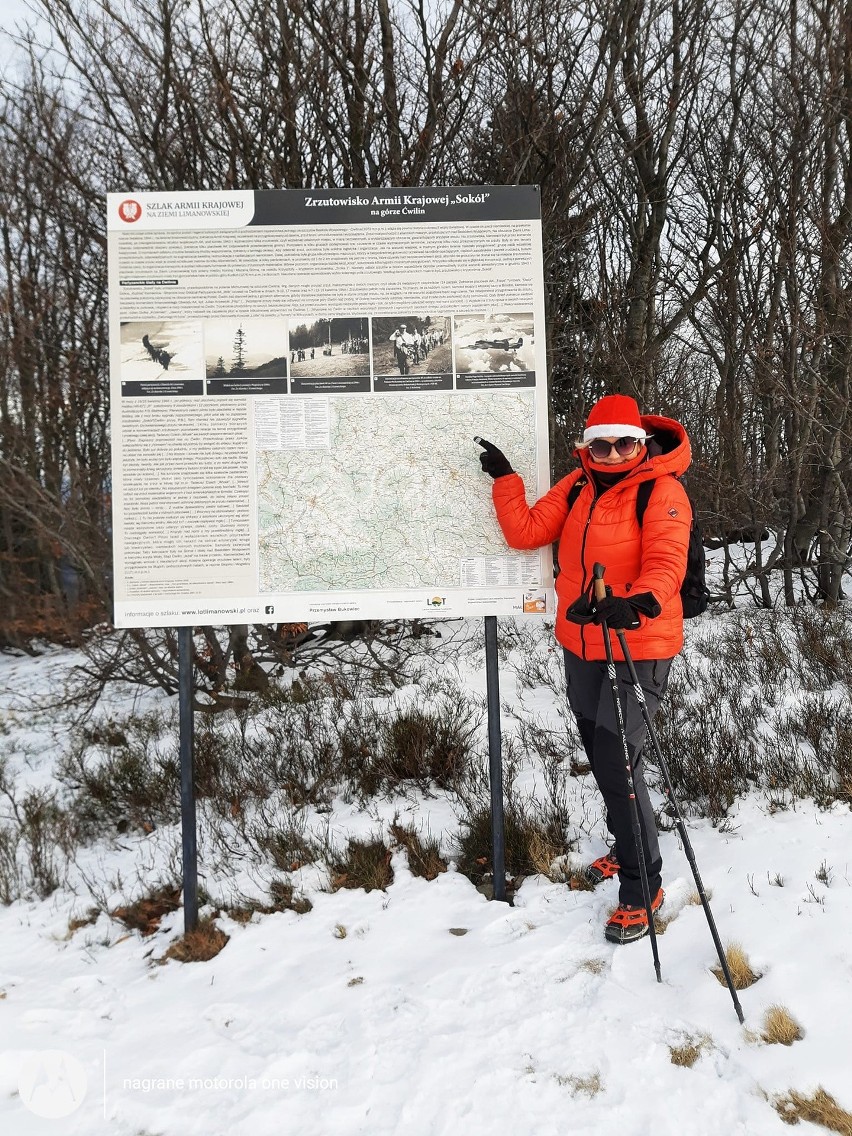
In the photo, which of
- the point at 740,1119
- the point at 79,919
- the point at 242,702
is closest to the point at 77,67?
the point at 242,702

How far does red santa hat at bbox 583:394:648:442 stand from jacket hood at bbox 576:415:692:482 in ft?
0.37

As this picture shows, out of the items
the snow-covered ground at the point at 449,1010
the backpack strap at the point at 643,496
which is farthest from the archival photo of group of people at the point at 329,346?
the snow-covered ground at the point at 449,1010

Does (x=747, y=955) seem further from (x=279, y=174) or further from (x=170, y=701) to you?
(x=279, y=174)

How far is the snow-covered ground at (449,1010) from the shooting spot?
2.02 m

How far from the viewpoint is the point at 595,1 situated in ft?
17.7

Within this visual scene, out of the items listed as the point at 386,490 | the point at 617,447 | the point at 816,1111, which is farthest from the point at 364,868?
the point at 617,447

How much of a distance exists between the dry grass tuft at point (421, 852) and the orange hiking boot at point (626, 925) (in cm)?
86

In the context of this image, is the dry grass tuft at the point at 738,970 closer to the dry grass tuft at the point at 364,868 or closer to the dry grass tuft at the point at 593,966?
the dry grass tuft at the point at 593,966

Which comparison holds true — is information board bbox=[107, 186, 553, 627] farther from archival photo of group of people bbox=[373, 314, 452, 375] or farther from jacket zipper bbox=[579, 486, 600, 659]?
jacket zipper bbox=[579, 486, 600, 659]

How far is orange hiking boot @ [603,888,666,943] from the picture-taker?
2.61 m

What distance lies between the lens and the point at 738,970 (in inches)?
93.0

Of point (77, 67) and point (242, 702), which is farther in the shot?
point (242, 702)

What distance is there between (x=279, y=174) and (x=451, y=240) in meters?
3.24

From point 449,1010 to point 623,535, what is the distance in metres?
1.80
